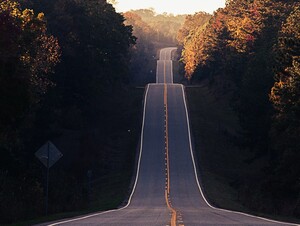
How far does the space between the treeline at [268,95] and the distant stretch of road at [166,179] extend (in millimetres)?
4599

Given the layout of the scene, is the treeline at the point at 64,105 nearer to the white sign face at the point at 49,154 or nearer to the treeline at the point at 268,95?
the white sign face at the point at 49,154

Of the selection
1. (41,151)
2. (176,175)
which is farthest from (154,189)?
(41,151)

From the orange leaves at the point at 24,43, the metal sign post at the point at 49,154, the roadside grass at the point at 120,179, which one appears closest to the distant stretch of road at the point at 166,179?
the roadside grass at the point at 120,179

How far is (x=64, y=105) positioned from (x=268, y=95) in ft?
77.9

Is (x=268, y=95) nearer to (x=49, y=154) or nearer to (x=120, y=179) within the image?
(x=120, y=179)

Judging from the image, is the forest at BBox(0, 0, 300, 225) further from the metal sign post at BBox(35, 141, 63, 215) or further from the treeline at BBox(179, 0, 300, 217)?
the metal sign post at BBox(35, 141, 63, 215)

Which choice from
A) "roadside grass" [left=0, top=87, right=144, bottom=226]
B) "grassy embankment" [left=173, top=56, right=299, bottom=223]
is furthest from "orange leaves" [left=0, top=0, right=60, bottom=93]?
"grassy embankment" [left=173, top=56, right=299, bottom=223]

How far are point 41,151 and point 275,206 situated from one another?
19.4 m

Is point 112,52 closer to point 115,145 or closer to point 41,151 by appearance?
point 115,145

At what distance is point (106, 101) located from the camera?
102 metres

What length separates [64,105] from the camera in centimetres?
8038

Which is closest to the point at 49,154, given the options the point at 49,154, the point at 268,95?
the point at 49,154

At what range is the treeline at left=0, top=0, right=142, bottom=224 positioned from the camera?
3878 cm

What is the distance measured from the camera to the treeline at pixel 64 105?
38.8 m
